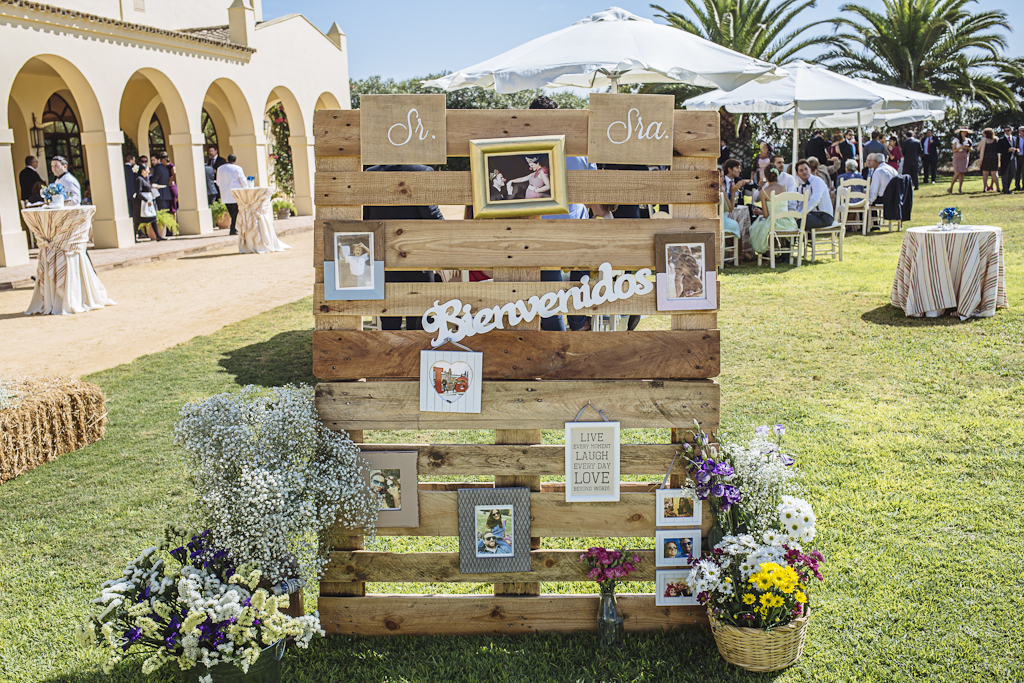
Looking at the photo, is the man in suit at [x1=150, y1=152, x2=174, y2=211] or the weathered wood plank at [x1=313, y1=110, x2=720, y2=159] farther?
the man in suit at [x1=150, y1=152, x2=174, y2=211]

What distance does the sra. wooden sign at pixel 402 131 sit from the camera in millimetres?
2721

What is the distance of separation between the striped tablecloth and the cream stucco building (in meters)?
12.7

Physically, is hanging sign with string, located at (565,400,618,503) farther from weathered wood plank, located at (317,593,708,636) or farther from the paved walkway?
the paved walkway

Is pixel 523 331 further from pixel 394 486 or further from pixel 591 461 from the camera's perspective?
pixel 394 486

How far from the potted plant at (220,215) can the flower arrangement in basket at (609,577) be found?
16.8 metres

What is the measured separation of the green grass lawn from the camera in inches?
109

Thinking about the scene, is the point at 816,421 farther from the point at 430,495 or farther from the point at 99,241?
the point at 99,241

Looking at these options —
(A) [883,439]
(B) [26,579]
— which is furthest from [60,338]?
(A) [883,439]

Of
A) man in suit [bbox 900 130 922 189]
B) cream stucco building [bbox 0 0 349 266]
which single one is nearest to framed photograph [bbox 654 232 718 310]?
cream stucco building [bbox 0 0 349 266]

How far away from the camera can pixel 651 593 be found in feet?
9.73

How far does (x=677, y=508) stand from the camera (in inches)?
113

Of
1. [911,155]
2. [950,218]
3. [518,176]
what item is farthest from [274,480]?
[911,155]

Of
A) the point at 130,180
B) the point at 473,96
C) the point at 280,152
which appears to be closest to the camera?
the point at 130,180

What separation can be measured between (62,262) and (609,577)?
8.57 meters
